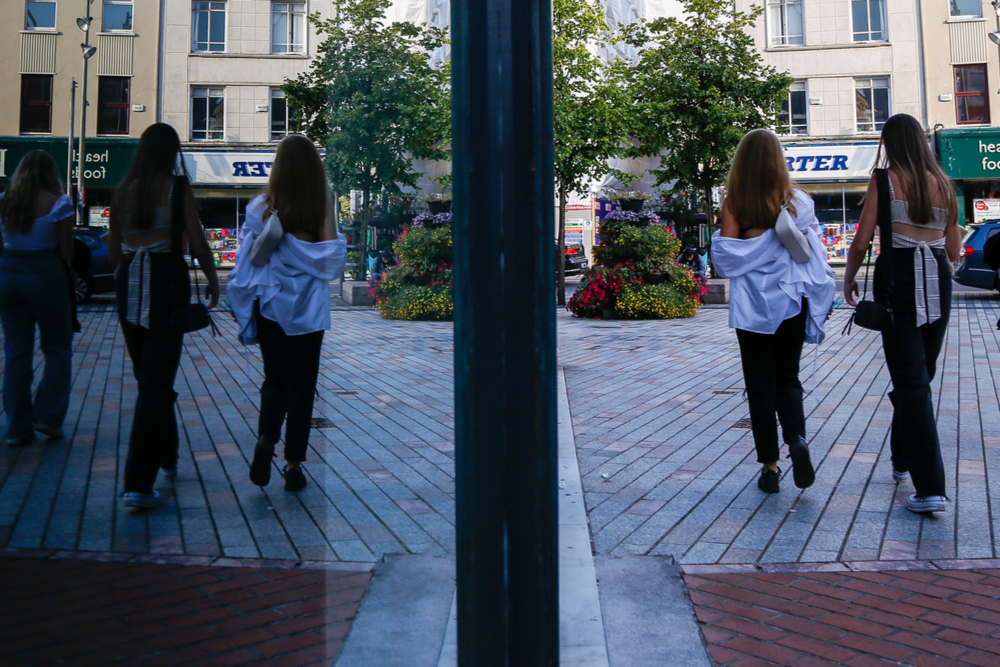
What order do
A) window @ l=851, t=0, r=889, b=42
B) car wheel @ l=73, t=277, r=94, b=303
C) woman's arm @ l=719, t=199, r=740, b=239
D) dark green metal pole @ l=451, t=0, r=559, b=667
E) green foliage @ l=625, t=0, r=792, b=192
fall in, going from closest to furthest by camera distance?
1. dark green metal pole @ l=451, t=0, r=559, b=667
2. car wheel @ l=73, t=277, r=94, b=303
3. window @ l=851, t=0, r=889, b=42
4. woman's arm @ l=719, t=199, r=740, b=239
5. green foliage @ l=625, t=0, r=792, b=192

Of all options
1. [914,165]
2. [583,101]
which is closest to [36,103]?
[914,165]

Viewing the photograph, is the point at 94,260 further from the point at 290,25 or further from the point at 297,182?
the point at 290,25

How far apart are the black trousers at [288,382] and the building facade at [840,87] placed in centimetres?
216

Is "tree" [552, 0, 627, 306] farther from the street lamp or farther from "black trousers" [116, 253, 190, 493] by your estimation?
the street lamp

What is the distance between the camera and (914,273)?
11.2ft

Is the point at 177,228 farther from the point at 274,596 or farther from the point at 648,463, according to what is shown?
the point at 648,463

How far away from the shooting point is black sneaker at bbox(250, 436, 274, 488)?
3.21 meters

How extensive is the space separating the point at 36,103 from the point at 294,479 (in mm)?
1824

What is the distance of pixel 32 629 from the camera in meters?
2.13

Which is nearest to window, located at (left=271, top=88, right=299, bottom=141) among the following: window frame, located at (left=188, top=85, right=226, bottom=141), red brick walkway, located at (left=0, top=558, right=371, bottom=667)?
window frame, located at (left=188, top=85, right=226, bottom=141)

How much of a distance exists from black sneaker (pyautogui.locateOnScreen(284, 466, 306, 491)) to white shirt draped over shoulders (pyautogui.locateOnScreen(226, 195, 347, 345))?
0.84 metres

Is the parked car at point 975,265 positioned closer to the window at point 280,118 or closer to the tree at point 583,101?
the tree at point 583,101

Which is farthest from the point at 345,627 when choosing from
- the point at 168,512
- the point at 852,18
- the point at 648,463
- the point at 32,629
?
the point at 852,18

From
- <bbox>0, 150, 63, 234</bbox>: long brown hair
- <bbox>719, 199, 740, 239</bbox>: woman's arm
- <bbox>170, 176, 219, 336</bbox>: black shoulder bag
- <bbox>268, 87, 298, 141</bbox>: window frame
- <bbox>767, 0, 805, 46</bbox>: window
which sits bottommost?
<bbox>170, 176, 219, 336</bbox>: black shoulder bag
